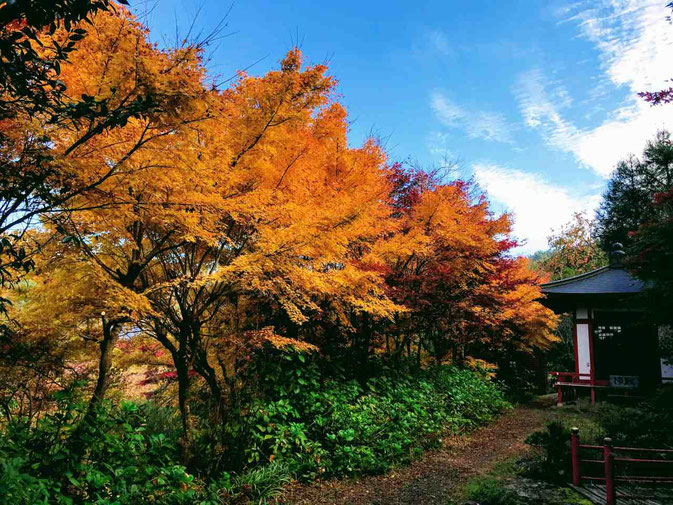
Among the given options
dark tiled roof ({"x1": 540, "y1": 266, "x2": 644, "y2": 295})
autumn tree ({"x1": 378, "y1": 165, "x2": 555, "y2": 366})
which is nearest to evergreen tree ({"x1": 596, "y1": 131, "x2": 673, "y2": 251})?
dark tiled roof ({"x1": 540, "y1": 266, "x2": 644, "y2": 295})

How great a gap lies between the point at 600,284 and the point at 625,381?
356cm

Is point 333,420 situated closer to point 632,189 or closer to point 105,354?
point 105,354

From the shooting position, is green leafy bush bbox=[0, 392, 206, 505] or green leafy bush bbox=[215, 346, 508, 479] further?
green leafy bush bbox=[215, 346, 508, 479]

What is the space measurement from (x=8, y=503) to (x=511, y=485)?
6557mm

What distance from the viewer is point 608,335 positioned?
15125mm

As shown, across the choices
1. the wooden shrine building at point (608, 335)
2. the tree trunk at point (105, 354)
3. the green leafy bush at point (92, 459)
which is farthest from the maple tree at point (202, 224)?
the wooden shrine building at point (608, 335)

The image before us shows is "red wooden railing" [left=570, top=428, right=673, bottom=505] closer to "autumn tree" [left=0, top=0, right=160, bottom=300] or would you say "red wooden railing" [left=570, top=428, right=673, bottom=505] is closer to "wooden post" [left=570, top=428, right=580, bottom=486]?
"wooden post" [left=570, top=428, right=580, bottom=486]

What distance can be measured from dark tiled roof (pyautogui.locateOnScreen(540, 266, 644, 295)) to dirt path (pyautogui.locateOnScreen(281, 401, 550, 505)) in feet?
22.7

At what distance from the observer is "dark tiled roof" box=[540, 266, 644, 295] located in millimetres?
13851

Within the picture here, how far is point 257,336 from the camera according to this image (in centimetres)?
660

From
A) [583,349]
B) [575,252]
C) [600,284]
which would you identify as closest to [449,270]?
[600,284]

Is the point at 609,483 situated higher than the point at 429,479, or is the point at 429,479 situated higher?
the point at 609,483

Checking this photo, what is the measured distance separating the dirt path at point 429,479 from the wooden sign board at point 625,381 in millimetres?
6227

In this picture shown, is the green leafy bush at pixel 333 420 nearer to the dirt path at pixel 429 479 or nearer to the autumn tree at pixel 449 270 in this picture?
the dirt path at pixel 429 479
